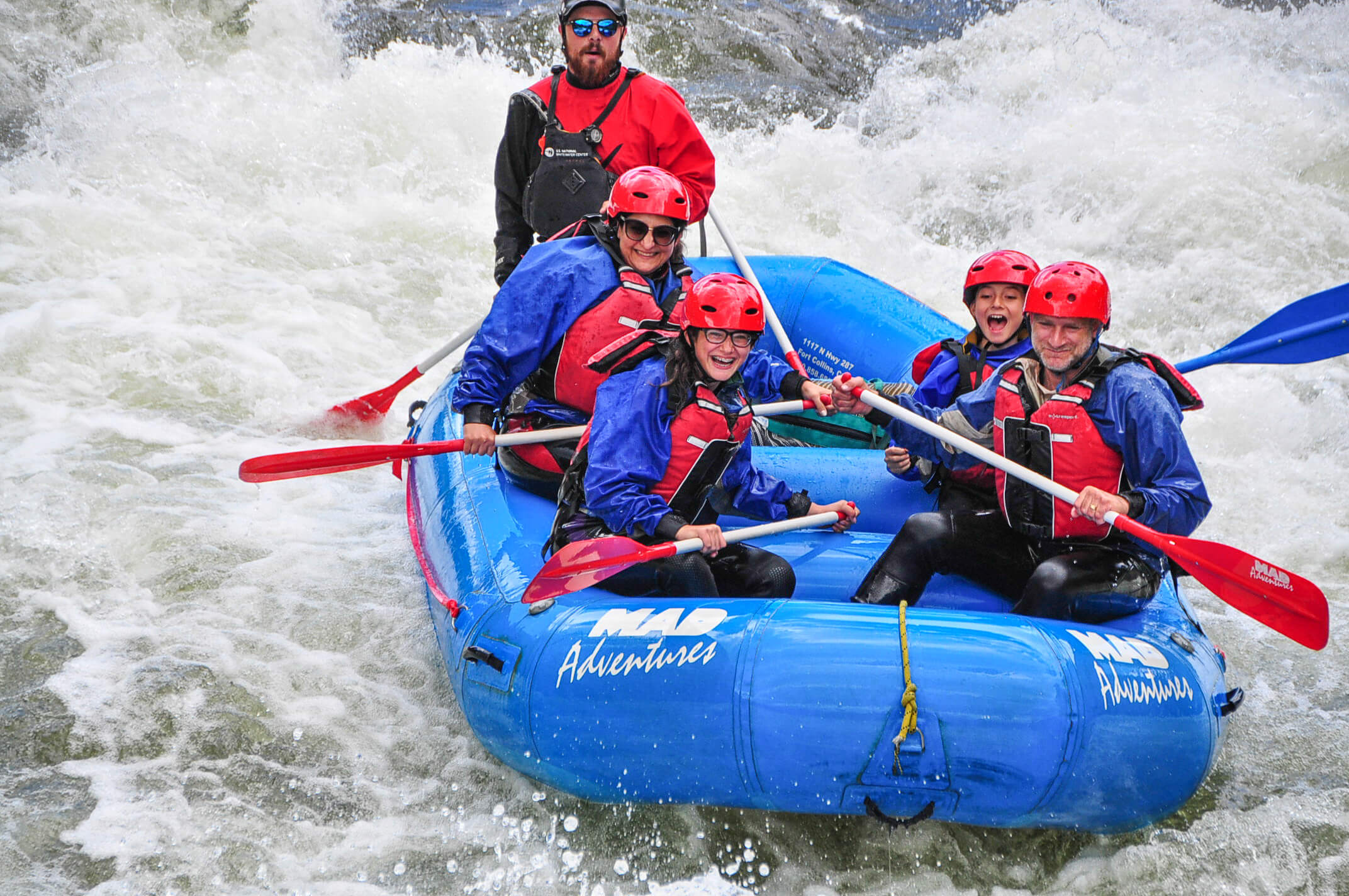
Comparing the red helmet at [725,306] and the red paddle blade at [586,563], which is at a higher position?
the red helmet at [725,306]

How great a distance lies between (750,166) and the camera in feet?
31.5

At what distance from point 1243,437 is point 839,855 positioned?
3.94 m

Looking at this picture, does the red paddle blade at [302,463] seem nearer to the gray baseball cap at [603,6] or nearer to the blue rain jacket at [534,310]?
the blue rain jacket at [534,310]

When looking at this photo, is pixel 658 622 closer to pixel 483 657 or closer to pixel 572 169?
pixel 483 657

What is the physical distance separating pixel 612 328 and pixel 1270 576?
189 cm

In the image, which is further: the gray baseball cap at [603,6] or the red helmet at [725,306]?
the gray baseball cap at [603,6]

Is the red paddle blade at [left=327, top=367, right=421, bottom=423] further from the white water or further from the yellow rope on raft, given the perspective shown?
the yellow rope on raft

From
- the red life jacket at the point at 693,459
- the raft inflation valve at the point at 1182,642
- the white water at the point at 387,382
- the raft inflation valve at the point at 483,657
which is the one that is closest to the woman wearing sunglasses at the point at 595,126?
the red life jacket at the point at 693,459

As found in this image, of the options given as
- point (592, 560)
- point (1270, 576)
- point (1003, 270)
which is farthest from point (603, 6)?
point (1270, 576)

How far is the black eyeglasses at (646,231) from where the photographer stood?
355 centimetres

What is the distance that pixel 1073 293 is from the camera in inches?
118

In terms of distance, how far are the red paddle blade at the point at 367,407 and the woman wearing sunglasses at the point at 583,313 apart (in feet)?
7.47

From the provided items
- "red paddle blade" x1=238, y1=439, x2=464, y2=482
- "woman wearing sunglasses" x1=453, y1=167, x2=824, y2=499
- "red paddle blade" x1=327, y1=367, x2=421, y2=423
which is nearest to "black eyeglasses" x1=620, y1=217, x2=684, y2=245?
"woman wearing sunglasses" x1=453, y1=167, x2=824, y2=499

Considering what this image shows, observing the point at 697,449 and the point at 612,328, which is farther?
the point at 612,328
